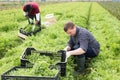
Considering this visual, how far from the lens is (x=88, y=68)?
9.65m

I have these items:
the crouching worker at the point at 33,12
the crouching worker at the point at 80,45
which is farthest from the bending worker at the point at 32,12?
the crouching worker at the point at 80,45

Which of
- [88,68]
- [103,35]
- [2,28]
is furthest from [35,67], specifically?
[2,28]

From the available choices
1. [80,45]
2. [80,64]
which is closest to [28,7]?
[80,64]

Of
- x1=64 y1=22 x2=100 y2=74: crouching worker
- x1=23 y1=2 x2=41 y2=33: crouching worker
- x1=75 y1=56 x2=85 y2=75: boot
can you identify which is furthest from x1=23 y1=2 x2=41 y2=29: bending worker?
x1=75 y1=56 x2=85 y2=75: boot

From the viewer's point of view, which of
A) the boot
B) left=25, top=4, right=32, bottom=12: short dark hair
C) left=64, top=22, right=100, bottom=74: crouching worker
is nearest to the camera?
left=64, top=22, right=100, bottom=74: crouching worker

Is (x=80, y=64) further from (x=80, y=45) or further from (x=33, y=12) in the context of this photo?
(x=33, y=12)

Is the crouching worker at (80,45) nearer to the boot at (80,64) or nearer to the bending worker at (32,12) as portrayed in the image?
the boot at (80,64)

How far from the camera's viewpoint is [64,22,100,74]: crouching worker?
8648mm

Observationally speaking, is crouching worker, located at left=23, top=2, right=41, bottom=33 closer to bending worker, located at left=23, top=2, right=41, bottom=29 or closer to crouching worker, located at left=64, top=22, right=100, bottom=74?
bending worker, located at left=23, top=2, right=41, bottom=29

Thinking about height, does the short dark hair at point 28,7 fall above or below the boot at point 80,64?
above

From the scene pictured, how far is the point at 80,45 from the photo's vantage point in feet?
29.1

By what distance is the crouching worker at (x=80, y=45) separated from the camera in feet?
28.4

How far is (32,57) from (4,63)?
5.41 feet

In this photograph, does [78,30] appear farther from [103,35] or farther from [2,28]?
[2,28]
